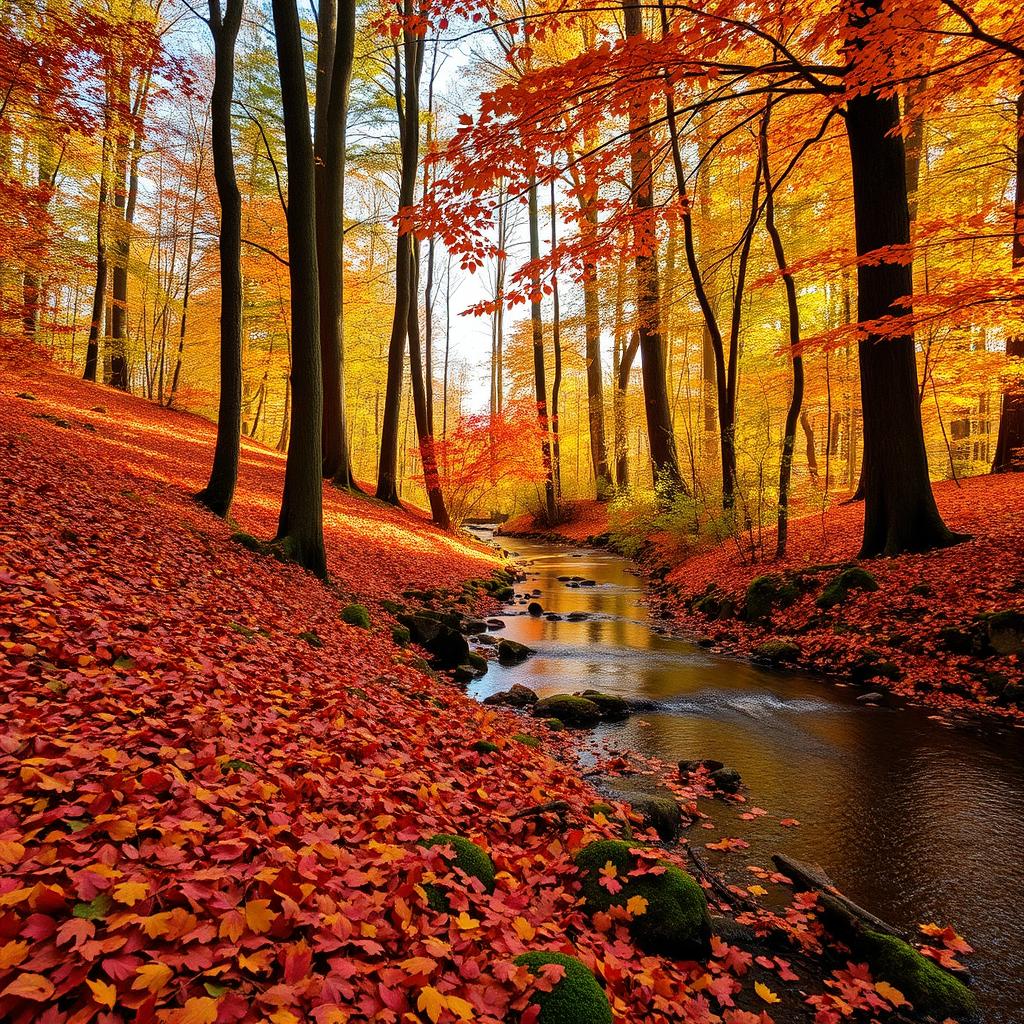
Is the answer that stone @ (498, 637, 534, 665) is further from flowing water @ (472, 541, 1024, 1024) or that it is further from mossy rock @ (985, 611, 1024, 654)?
mossy rock @ (985, 611, 1024, 654)

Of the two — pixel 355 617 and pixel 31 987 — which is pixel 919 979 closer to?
pixel 31 987

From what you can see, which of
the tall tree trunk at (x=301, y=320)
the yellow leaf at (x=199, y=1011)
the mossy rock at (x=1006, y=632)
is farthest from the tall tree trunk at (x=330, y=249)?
the yellow leaf at (x=199, y=1011)

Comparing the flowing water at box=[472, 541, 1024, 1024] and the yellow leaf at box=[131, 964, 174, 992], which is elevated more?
the yellow leaf at box=[131, 964, 174, 992]

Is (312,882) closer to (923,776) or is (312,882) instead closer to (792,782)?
(792,782)

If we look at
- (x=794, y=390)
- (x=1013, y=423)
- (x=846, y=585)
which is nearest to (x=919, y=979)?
(x=846, y=585)

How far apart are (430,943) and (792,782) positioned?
163 inches

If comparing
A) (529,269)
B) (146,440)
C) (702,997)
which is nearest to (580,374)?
(146,440)

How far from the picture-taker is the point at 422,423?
17.7m

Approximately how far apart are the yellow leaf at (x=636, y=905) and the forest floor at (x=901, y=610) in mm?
5185

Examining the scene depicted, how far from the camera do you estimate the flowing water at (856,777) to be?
3695 millimetres

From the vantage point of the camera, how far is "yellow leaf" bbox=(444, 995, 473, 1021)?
203cm

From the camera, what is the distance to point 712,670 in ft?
27.8

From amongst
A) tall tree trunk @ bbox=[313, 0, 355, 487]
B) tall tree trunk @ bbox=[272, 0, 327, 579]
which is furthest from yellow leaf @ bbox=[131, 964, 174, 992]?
tall tree trunk @ bbox=[313, 0, 355, 487]

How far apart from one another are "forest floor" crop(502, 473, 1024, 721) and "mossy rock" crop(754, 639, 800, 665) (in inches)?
0.7
